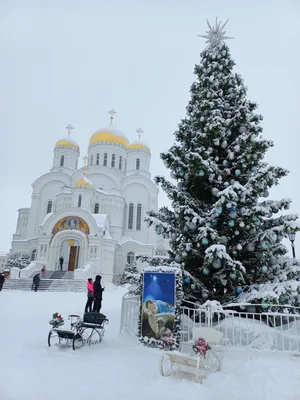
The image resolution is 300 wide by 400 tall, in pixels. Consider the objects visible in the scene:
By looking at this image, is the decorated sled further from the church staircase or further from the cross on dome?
the church staircase

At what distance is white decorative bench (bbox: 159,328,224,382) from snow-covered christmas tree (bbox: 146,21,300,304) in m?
1.39

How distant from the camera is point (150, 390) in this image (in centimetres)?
416

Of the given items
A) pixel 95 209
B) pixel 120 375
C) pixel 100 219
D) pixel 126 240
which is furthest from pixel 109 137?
pixel 120 375

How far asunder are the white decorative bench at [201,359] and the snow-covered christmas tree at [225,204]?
1.39 metres

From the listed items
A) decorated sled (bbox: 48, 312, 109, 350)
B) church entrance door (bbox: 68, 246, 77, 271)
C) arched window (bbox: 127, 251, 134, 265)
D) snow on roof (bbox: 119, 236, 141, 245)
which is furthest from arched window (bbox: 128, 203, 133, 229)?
decorated sled (bbox: 48, 312, 109, 350)

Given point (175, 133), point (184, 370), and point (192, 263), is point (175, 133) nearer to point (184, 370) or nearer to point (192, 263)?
point (192, 263)

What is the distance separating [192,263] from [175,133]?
3634 millimetres

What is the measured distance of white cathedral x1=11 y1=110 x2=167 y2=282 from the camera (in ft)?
81.3

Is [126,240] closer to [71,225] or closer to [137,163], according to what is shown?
[71,225]

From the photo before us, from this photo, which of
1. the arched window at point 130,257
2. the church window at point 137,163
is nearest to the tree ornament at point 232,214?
the arched window at point 130,257

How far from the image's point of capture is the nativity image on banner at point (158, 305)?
6.40m

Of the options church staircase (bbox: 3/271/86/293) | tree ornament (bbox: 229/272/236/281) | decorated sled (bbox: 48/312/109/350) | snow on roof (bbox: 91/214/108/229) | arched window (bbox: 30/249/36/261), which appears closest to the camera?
decorated sled (bbox: 48/312/109/350)

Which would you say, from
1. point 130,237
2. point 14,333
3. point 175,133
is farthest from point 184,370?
point 130,237

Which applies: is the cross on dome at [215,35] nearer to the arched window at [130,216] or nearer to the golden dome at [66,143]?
the arched window at [130,216]
